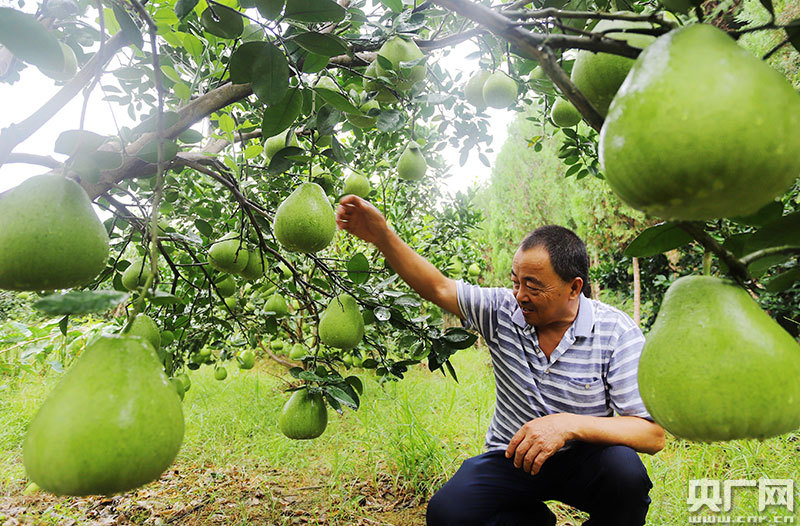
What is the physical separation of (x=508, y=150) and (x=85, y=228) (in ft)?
37.9

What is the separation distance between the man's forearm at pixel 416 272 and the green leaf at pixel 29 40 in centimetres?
134

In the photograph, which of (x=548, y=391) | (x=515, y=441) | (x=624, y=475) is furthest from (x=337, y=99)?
(x=624, y=475)

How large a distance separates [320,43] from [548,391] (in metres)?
1.80

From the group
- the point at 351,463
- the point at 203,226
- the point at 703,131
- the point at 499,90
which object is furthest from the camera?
the point at 351,463

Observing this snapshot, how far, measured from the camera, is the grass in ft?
9.89

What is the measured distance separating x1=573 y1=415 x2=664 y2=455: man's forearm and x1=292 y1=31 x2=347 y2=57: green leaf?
160 cm

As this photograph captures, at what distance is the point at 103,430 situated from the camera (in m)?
0.45

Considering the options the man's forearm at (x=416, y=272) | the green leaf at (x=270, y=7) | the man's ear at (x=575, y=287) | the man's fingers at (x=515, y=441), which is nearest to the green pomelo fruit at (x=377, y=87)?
the green leaf at (x=270, y=7)

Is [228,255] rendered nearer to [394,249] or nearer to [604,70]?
[394,249]

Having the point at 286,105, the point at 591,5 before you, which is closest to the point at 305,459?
the point at 286,105

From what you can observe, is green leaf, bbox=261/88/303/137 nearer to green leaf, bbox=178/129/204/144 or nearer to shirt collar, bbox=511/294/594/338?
green leaf, bbox=178/129/204/144

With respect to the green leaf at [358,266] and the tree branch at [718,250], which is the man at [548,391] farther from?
the tree branch at [718,250]

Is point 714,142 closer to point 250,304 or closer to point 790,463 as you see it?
point 250,304

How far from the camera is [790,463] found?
3.17m
